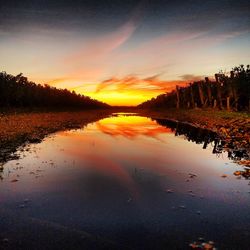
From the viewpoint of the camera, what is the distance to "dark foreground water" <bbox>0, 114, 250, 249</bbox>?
6590 mm

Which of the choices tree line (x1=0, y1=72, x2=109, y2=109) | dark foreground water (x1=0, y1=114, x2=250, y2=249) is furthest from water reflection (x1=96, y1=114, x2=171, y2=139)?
tree line (x1=0, y1=72, x2=109, y2=109)

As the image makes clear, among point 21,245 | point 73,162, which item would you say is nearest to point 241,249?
point 21,245

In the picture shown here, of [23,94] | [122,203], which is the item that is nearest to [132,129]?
[122,203]

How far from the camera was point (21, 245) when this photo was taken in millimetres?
6234

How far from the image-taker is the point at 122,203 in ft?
28.6

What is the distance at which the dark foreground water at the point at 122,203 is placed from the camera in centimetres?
659

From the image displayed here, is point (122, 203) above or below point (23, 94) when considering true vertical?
below

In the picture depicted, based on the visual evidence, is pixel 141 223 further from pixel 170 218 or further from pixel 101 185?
pixel 101 185

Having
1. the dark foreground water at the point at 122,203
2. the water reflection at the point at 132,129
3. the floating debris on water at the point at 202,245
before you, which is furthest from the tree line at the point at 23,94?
the floating debris on water at the point at 202,245

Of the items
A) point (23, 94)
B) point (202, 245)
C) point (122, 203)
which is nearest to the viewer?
point (202, 245)

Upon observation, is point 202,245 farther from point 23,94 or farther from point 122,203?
Answer: point 23,94

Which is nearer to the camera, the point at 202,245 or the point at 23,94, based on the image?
the point at 202,245

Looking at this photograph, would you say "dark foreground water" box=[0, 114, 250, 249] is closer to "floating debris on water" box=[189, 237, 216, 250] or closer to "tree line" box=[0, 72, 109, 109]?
"floating debris on water" box=[189, 237, 216, 250]

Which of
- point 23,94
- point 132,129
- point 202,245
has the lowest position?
point 202,245
